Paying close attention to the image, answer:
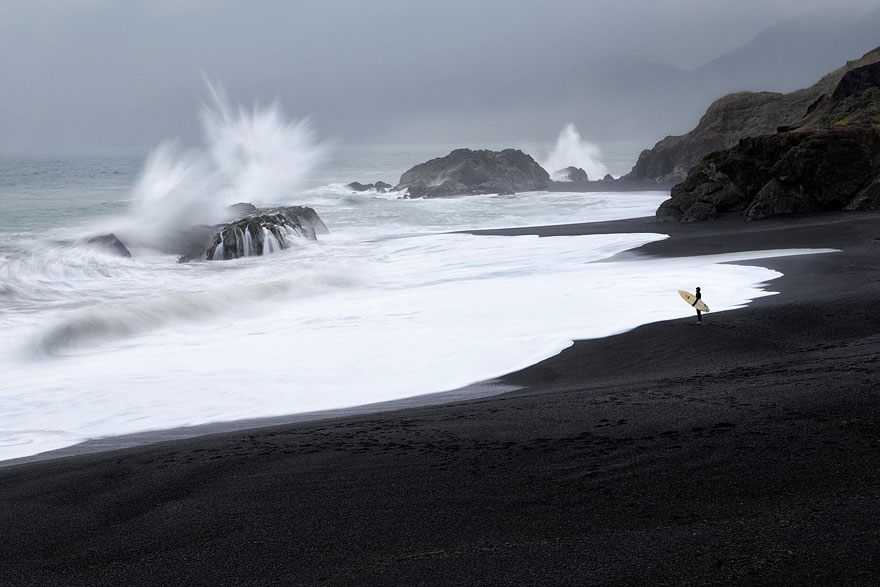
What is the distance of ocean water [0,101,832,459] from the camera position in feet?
25.3

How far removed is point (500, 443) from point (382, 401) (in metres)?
2.74

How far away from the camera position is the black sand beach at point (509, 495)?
290cm

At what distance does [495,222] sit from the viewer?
35.0 meters

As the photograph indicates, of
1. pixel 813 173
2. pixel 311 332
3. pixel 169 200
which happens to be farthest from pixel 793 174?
pixel 169 200

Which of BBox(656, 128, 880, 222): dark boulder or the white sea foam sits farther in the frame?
BBox(656, 128, 880, 222): dark boulder

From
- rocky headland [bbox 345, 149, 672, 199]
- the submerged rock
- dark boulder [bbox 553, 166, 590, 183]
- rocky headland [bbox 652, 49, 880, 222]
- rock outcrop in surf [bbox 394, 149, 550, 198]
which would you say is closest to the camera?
rocky headland [bbox 652, 49, 880, 222]

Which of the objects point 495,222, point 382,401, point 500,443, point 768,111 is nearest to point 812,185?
point 495,222

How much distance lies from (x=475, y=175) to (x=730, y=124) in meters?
19.8

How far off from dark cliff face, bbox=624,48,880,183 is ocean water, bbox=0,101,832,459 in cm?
3156

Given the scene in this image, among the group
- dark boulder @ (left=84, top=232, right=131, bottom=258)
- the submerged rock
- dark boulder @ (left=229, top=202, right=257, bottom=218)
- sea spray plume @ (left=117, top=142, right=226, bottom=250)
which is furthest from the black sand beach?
the submerged rock

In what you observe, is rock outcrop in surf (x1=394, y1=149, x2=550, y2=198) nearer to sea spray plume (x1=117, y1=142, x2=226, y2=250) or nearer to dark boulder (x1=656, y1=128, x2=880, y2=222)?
sea spray plume (x1=117, y1=142, x2=226, y2=250)

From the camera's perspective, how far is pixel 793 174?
22859 millimetres

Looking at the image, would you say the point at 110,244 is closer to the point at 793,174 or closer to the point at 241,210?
the point at 241,210

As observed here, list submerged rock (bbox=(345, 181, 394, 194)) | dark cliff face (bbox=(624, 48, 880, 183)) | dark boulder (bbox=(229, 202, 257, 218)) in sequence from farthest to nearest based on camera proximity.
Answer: submerged rock (bbox=(345, 181, 394, 194)), dark cliff face (bbox=(624, 48, 880, 183)), dark boulder (bbox=(229, 202, 257, 218))
